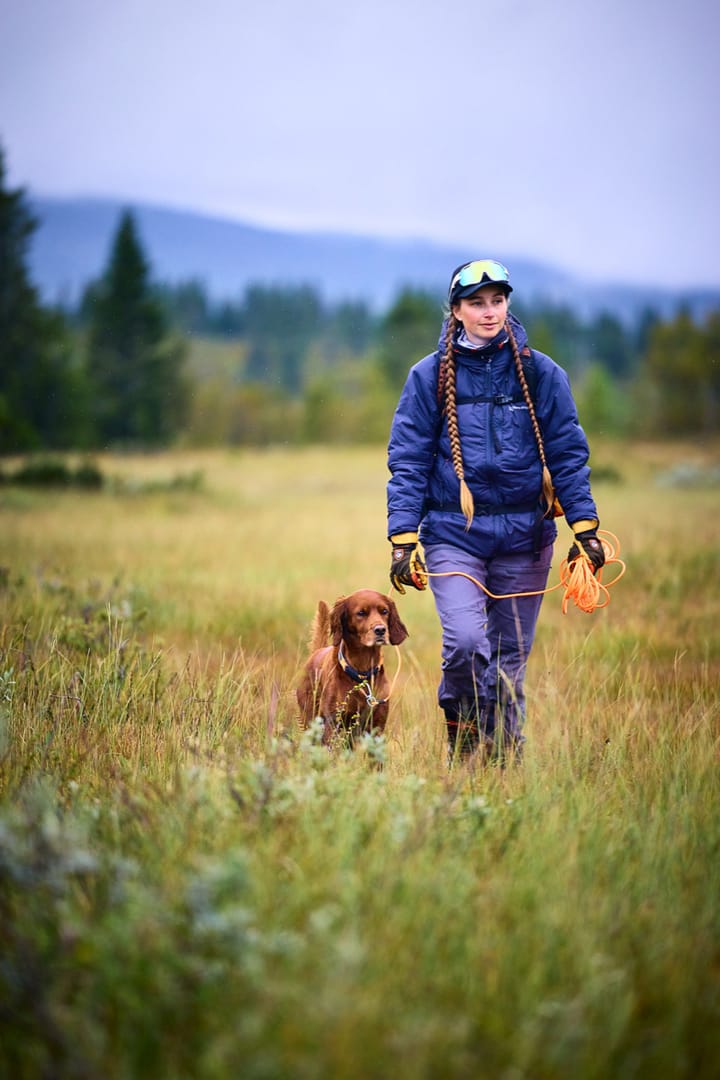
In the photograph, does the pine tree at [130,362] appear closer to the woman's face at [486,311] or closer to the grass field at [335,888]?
the grass field at [335,888]

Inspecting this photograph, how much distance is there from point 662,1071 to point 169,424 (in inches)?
1851

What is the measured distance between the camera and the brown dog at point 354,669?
4312 mm

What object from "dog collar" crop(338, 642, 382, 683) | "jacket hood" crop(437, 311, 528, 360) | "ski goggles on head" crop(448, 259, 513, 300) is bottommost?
"dog collar" crop(338, 642, 382, 683)

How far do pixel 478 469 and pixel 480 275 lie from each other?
89 cm

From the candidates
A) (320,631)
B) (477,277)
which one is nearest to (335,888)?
(320,631)

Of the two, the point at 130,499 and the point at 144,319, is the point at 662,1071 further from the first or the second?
the point at 144,319

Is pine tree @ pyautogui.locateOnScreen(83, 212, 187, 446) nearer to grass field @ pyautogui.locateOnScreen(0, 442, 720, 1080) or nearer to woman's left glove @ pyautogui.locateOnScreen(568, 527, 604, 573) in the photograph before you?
grass field @ pyautogui.locateOnScreen(0, 442, 720, 1080)

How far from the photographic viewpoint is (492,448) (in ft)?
13.4

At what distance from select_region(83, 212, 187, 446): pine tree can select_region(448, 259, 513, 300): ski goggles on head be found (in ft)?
136

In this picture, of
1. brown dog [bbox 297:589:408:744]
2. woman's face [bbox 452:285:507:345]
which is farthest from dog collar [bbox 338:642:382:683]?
woman's face [bbox 452:285:507:345]

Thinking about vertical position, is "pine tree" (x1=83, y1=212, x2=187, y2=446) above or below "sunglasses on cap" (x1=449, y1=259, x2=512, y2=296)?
above

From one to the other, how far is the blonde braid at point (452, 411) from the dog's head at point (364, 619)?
2.09 ft

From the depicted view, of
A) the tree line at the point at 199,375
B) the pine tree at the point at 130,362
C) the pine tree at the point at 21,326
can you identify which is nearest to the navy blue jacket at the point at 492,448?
the tree line at the point at 199,375

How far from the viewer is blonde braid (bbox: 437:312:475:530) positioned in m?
4.07
